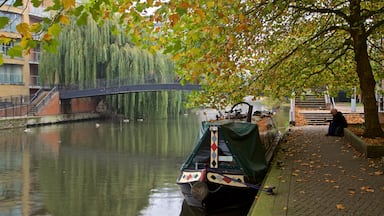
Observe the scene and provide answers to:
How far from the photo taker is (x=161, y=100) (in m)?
43.4

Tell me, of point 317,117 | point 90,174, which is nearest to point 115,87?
point 317,117

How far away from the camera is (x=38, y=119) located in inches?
1464

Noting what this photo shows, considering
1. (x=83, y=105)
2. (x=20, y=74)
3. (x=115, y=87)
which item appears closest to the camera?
(x=115, y=87)

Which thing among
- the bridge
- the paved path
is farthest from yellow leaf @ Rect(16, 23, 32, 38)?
the bridge

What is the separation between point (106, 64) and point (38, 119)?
765 cm

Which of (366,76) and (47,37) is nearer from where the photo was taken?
(47,37)

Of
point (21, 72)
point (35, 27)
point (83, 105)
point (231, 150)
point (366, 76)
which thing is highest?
point (21, 72)

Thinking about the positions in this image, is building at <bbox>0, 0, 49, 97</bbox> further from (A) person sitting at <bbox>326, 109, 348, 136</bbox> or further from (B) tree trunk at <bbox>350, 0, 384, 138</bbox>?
(B) tree trunk at <bbox>350, 0, 384, 138</bbox>

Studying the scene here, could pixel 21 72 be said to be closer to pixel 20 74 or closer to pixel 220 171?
pixel 20 74

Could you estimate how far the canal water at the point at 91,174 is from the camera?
1180cm

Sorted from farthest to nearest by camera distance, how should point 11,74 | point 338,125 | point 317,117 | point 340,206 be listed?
1. point 11,74
2. point 317,117
3. point 338,125
4. point 340,206

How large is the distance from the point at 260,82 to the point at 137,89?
88.6 ft

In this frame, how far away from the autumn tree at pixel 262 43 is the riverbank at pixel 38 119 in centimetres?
2326

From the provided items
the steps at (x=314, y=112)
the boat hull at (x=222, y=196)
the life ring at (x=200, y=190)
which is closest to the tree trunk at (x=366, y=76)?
the boat hull at (x=222, y=196)
